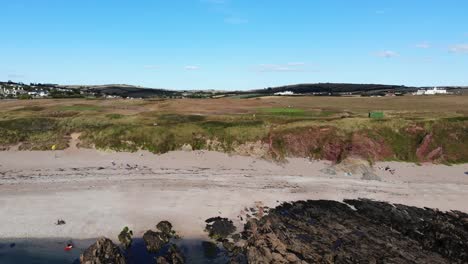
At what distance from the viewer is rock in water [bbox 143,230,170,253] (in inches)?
1142

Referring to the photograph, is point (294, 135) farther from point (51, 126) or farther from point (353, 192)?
point (51, 126)

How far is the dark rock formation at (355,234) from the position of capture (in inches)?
1064

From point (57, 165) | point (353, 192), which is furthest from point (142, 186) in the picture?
point (353, 192)

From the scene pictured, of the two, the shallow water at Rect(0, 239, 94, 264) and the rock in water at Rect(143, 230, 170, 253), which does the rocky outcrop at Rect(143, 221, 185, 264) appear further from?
the shallow water at Rect(0, 239, 94, 264)

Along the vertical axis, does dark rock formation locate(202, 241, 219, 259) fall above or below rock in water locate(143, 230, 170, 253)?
below

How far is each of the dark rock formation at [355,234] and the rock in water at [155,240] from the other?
5541 millimetres

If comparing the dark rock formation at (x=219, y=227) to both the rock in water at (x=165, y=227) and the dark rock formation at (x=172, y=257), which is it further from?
the dark rock formation at (x=172, y=257)

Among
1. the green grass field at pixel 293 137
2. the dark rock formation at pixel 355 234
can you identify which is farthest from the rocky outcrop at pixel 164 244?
the green grass field at pixel 293 137

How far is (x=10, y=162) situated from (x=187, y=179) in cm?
2316

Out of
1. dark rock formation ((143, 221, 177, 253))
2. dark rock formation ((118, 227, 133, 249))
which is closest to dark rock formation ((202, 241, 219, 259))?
dark rock formation ((143, 221, 177, 253))

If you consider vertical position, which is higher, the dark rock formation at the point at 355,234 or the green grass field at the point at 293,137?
the green grass field at the point at 293,137

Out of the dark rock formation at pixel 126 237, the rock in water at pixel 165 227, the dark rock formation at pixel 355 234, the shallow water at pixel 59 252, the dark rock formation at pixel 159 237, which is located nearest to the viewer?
the dark rock formation at pixel 355 234

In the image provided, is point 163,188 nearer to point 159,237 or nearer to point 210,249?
point 159,237

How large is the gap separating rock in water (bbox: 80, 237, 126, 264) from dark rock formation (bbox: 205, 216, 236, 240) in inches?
293
